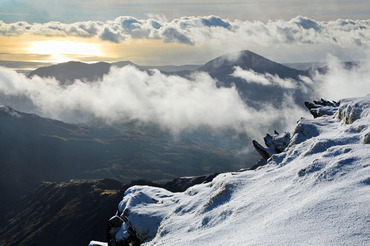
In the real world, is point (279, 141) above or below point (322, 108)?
below

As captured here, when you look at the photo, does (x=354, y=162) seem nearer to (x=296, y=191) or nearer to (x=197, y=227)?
(x=296, y=191)

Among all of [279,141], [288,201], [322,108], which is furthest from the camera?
[322,108]

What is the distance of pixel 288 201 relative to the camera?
50.7 m

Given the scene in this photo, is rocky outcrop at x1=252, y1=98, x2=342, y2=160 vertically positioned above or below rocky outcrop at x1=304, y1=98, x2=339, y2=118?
below

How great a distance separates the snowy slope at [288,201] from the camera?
40.0 meters

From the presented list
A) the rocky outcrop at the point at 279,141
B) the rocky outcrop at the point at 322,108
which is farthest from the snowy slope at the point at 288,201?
the rocky outcrop at the point at 322,108

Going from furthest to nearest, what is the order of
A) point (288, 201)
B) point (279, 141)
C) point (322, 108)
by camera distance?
point (322, 108)
point (279, 141)
point (288, 201)

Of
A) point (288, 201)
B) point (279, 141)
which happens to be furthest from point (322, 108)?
point (288, 201)

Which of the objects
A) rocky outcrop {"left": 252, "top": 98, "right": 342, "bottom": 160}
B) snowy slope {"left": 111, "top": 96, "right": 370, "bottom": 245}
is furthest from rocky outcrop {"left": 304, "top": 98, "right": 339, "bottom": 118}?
snowy slope {"left": 111, "top": 96, "right": 370, "bottom": 245}

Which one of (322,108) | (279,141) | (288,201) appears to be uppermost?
(322,108)

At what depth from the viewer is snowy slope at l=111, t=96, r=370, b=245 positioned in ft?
131

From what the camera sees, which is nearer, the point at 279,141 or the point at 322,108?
the point at 279,141

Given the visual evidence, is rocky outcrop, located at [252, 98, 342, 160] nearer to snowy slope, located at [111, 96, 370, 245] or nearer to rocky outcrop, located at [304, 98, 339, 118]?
rocky outcrop, located at [304, 98, 339, 118]

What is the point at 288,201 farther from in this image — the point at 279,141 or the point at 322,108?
the point at 322,108
